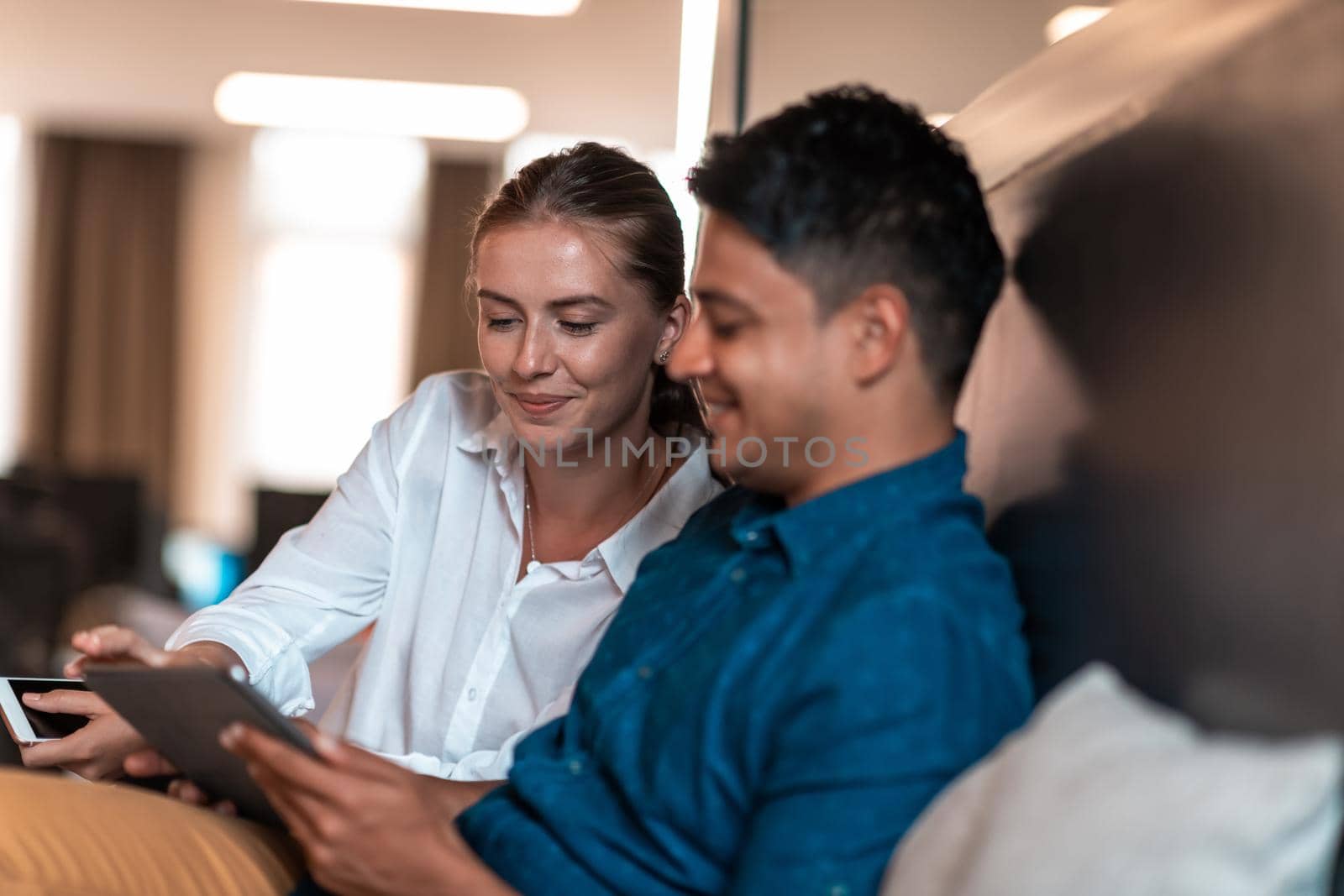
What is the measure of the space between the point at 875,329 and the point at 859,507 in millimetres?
149

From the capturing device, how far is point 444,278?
26.8 ft

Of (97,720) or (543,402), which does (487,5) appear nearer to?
(543,402)

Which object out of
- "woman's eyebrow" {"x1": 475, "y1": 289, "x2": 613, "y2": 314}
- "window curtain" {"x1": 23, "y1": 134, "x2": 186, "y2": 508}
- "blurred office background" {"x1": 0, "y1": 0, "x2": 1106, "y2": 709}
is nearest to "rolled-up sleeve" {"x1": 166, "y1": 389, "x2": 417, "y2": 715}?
"woman's eyebrow" {"x1": 475, "y1": 289, "x2": 613, "y2": 314}

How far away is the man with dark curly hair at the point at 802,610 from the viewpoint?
3.19 ft

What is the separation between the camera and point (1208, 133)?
38.9 inches

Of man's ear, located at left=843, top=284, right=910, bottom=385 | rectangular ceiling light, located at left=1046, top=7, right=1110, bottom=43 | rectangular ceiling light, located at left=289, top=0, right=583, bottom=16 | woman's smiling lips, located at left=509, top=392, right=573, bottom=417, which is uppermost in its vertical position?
rectangular ceiling light, located at left=289, top=0, right=583, bottom=16

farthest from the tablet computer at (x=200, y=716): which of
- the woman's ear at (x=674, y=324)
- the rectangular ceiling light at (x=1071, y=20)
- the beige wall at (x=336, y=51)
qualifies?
the beige wall at (x=336, y=51)

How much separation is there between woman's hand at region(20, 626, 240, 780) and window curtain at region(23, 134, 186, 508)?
6833 mm

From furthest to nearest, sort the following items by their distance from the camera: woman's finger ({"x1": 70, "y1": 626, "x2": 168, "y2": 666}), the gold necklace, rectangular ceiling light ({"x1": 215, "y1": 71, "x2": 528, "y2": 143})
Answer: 1. rectangular ceiling light ({"x1": 215, "y1": 71, "x2": 528, "y2": 143})
2. the gold necklace
3. woman's finger ({"x1": 70, "y1": 626, "x2": 168, "y2": 666})

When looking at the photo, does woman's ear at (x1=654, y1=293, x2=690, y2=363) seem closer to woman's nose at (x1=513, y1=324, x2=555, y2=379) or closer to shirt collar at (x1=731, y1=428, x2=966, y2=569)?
woman's nose at (x1=513, y1=324, x2=555, y2=379)

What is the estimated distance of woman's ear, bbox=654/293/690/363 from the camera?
1804 millimetres

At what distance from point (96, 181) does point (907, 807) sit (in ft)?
26.6

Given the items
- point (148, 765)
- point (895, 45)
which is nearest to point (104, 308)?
point (895, 45)

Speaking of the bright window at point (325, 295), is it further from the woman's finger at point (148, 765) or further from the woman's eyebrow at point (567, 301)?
the woman's finger at point (148, 765)
